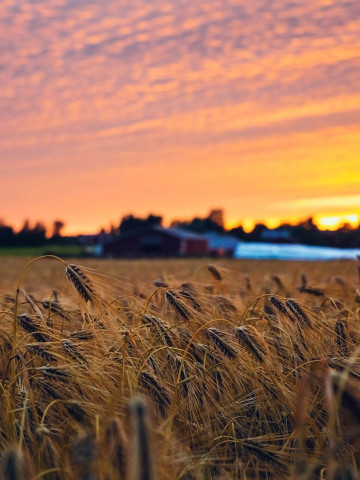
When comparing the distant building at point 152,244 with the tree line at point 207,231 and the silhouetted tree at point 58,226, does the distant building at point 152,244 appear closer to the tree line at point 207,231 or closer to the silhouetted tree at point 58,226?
→ the tree line at point 207,231

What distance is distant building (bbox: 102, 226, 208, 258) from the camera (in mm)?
62375

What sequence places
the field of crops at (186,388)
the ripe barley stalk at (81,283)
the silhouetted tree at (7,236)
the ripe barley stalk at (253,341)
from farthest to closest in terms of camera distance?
the silhouetted tree at (7,236) < the ripe barley stalk at (81,283) < the ripe barley stalk at (253,341) < the field of crops at (186,388)

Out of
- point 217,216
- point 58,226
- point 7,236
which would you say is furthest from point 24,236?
point 217,216

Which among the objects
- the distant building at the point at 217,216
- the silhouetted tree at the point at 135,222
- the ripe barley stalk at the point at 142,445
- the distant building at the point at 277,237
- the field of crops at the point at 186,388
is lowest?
the field of crops at the point at 186,388

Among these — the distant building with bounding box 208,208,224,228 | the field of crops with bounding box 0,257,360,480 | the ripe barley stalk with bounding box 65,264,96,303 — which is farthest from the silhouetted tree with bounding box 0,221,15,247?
the ripe barley stalk with bounding box 65,264,96,303

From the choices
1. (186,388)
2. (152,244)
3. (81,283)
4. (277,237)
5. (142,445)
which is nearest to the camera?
(142,445)

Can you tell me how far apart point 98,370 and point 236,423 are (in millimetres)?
627

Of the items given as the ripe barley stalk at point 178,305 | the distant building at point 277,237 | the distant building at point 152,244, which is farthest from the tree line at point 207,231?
the ripe barley stalk at point 178,305

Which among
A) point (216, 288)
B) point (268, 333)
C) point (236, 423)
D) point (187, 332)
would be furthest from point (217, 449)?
point (216, 288)

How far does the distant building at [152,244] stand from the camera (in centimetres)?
6238

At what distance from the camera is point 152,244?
207 ft

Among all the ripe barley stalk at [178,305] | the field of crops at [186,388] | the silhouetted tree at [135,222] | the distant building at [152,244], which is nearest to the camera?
the field of crops at [186,388]

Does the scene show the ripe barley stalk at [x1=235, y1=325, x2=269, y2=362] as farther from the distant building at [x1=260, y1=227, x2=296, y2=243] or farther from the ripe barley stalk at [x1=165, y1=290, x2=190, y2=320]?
the distant building at [x1=260, y1=227, x2=296, y2=243]

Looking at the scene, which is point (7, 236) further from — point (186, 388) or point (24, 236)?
point (186, 388)
